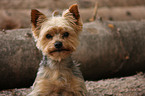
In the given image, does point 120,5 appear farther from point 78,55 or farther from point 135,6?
point 78,55

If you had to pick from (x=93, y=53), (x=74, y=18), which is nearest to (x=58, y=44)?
(x=74, y=18)

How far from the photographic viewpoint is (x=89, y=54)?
269 inches

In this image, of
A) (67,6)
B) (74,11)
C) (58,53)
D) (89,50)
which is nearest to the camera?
(58,53)

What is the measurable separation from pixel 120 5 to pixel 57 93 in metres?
10.6

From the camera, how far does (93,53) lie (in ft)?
22.7

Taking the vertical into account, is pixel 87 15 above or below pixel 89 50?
above

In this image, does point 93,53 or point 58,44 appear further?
point 93,53

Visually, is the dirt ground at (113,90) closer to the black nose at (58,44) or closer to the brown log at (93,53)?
the brown log at (93,53)

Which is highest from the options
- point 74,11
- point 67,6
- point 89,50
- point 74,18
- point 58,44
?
point 67,6

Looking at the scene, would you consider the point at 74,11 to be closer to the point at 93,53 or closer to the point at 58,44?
the point at 58,44

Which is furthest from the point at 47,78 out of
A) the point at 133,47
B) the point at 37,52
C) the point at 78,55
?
the point at 133,47

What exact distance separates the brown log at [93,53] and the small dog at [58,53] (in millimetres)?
1580

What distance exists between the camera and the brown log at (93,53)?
5938 millimetres

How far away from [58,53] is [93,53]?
2873mm
